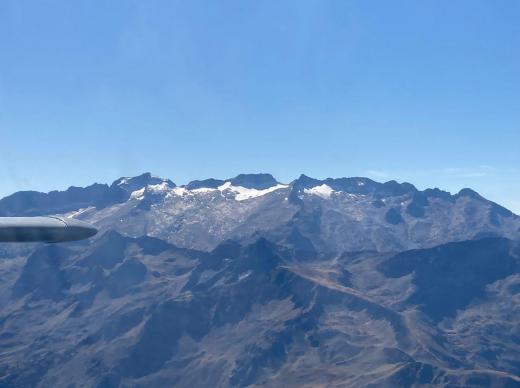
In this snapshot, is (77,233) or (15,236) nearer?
(15,236)
